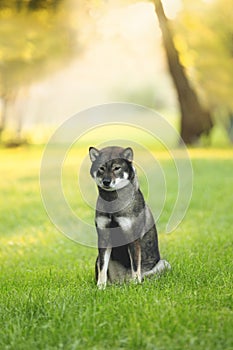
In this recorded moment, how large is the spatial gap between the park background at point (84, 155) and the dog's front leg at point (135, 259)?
107mm

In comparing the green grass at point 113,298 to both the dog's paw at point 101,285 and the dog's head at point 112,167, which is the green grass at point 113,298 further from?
the dog's head at point 112,167

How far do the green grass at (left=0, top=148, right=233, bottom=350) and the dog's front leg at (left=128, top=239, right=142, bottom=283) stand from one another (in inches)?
4.8

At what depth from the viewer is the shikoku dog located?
588 centimetres

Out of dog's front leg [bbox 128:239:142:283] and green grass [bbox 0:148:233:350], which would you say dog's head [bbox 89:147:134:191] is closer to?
dog's front leg [bbox 128:239:142:283]

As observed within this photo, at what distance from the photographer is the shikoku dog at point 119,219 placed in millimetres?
5879

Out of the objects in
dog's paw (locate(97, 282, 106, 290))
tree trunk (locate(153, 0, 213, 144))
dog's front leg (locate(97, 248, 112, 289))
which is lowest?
tree trunk (locate(153, 0, 213, 144))

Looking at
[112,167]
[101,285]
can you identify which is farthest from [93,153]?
[101,285]

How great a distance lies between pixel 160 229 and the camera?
10578 mm

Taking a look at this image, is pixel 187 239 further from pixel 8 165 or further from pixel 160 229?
pixel 8 165

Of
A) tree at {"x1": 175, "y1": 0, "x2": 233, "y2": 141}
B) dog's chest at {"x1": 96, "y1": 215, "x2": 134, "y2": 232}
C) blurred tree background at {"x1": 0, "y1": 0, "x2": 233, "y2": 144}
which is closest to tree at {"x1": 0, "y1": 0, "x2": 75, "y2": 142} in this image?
blurred tree background at {"x1": 0, "y1": 0, "x2": 233, "y2": 144}

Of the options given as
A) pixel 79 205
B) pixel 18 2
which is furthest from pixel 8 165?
pixel 79 205

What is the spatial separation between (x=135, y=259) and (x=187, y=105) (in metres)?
20.2

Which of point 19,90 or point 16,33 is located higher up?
point 16,33

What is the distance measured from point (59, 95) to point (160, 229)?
25602 mm
